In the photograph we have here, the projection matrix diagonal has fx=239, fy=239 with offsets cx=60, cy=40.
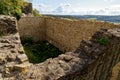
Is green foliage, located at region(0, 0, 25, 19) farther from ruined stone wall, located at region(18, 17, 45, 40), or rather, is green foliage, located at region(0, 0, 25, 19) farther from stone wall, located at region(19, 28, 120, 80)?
stone wall, located at region(19, 28, 120, 80)

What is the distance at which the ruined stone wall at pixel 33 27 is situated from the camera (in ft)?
72.7

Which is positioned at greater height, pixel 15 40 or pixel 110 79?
pixel 15 40

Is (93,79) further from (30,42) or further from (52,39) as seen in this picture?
(30,42)

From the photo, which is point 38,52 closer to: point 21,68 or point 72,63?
point 72,63

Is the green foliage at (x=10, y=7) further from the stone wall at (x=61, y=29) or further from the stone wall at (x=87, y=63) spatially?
the stone wall at (x=87, y=63)

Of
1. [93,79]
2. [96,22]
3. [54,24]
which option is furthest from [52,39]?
[93,79]

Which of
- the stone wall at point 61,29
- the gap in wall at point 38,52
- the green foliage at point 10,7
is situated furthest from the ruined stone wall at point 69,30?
the green foliage at point 10,7

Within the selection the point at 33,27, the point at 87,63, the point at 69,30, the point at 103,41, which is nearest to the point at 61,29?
the point at 69,30

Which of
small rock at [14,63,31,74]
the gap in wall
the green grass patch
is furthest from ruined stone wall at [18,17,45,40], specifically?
small rock at [14,63,31,74]

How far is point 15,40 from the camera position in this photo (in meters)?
6.15

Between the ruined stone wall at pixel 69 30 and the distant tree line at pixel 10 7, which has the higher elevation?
the distant tree line at pixel 10 7

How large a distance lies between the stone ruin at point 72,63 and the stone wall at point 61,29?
4.83m

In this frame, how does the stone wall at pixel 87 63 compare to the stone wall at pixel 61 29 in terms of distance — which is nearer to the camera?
the stone wall at pixel 87 63

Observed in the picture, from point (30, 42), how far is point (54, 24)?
10.6 ft
